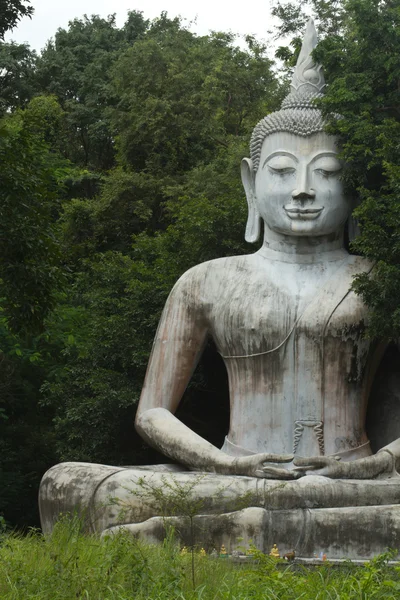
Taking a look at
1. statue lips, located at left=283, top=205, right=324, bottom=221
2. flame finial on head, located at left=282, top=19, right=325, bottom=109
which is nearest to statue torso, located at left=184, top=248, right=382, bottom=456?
statue lips, located at left=283, top=205, right=324, bottom=221

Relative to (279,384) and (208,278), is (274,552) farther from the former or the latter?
(208,278)

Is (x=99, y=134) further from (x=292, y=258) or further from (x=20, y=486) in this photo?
(x=292, y=258)

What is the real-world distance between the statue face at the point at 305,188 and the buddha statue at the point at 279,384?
0.04 feet

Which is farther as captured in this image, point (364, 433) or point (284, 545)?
point (364, 433)

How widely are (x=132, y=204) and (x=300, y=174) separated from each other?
9.83 m

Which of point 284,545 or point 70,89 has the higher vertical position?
point 70,89

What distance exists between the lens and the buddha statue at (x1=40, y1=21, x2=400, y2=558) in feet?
31.6

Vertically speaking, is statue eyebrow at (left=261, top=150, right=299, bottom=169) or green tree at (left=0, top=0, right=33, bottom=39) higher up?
green tree at (left=0, top=0, right=33, bottom=39)

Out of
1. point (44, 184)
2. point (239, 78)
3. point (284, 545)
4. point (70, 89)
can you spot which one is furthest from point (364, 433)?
point (70, 89)

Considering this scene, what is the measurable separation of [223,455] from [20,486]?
516cm

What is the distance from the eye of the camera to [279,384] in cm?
1103

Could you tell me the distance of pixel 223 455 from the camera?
1057 cm

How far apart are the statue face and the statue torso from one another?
0.52 meters

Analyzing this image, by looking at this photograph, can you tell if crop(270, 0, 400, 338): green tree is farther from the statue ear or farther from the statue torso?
the statue ear
